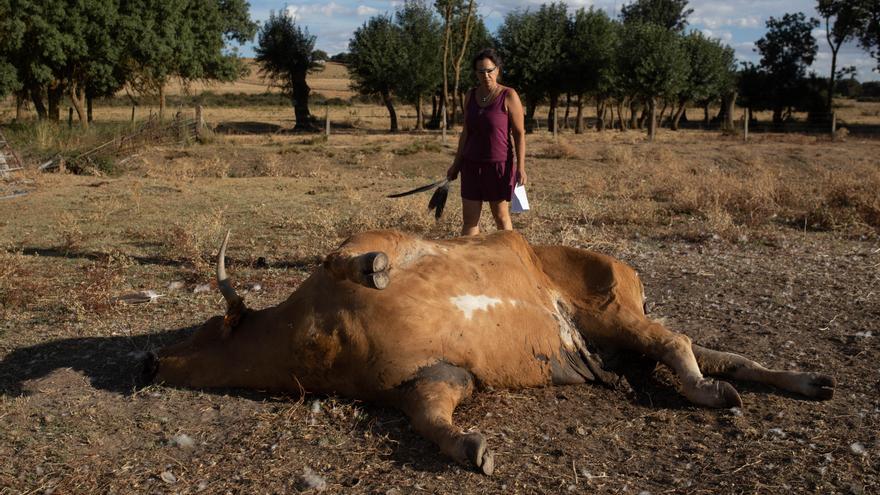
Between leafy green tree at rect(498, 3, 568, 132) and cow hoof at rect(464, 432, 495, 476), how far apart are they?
3899cm

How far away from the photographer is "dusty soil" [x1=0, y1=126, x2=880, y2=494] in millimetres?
3361

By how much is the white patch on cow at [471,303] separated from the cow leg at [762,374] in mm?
1392

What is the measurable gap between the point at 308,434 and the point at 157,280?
12.3ft

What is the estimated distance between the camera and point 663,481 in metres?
3.33

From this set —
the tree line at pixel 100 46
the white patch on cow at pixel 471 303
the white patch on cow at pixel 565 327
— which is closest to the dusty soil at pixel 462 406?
the white patch on cow at pixel 565 327

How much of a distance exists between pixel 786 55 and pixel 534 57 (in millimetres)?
23354

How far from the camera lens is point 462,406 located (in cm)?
392

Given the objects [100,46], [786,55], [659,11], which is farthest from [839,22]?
[100,46]

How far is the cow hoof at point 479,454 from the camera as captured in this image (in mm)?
3180

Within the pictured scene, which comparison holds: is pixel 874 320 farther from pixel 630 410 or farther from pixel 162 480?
pixel 162 480

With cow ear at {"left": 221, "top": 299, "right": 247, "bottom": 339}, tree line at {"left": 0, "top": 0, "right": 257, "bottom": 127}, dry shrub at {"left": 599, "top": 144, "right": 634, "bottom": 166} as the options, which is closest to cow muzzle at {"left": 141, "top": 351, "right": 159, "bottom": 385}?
cow ear at {"left": 221, "top": 299, "right": 247, "bottom": 339}

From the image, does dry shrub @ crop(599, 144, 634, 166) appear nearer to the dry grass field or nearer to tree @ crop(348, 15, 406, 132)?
the dry grass field

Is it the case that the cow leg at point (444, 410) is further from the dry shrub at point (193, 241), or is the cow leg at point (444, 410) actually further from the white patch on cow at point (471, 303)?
the dry shrub at point (193, 241)

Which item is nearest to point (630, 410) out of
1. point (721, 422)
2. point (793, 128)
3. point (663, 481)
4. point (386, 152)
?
point (721, 422)
